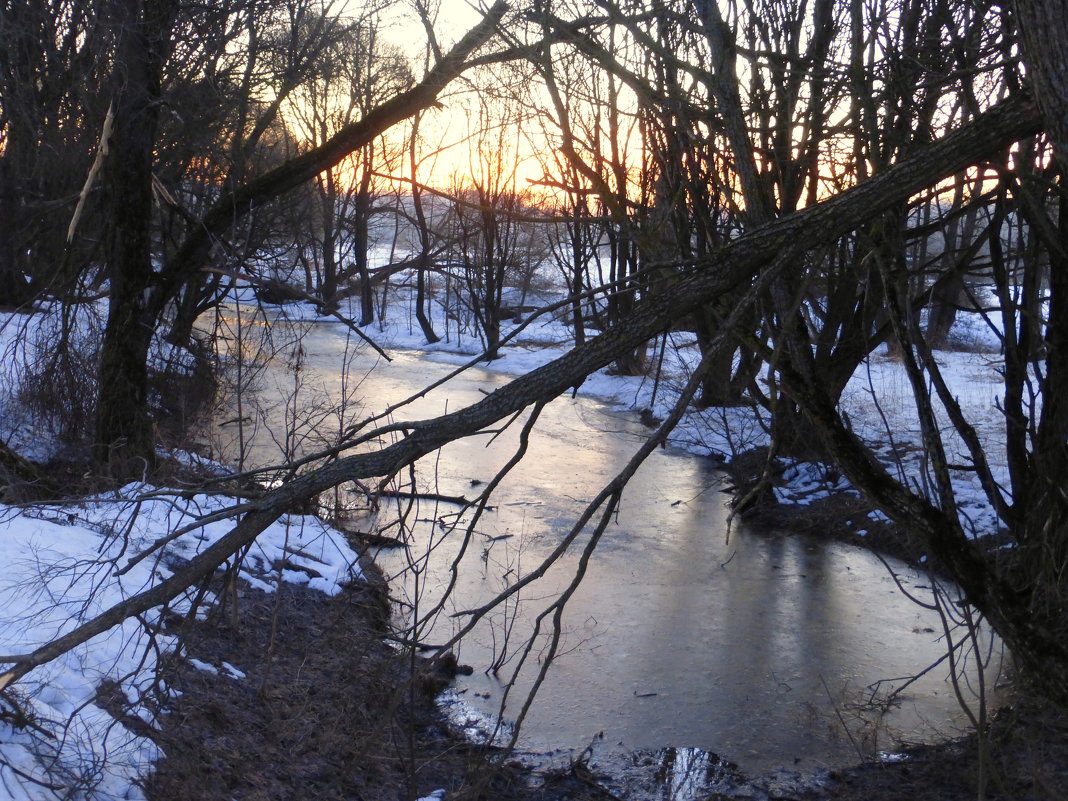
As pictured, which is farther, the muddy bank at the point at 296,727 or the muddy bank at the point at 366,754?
the muddy bank at the point at 366,754

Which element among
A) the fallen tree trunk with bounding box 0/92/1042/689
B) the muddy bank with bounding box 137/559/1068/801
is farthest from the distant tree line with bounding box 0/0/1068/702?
the muddy bank with bounding box 137/559/1068/801

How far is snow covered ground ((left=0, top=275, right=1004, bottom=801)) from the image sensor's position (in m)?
3.63

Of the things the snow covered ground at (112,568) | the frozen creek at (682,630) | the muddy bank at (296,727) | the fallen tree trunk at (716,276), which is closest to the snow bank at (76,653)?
the snow covered ground at (112,568)

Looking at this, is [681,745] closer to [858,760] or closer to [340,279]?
[858,760]

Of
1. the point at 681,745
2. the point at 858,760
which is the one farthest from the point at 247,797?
the point at 858,760

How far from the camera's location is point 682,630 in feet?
27.6

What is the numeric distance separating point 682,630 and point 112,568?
19.8ft

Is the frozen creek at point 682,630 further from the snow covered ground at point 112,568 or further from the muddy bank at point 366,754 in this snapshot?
the snow covered ground at point 112,568

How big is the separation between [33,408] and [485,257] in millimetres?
18093

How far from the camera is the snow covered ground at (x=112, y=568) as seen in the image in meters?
3.63

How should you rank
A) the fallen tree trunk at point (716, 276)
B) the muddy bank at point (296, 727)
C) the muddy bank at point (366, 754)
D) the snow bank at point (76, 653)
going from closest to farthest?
1. the fallen tree trunk at point (716, 276)
2. the snow bank at point (76, 653)
3. the muddy bank at point (296, 727)
4. the muddy bank at point (366, 754)

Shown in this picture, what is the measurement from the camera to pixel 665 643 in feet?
26.6

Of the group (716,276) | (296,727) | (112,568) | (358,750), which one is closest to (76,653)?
(296,727)

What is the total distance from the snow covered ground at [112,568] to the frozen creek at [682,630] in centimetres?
109
